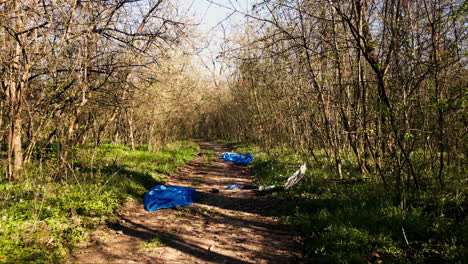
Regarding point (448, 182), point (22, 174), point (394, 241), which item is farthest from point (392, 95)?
point (22, 174)

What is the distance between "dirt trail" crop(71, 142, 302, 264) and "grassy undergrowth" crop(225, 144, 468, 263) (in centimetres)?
41

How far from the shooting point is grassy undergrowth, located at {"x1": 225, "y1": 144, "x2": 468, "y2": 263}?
3.44 meters

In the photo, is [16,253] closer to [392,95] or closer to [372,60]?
[372,60]

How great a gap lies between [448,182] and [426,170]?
3.00 feet

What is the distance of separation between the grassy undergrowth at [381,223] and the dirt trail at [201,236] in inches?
16.2

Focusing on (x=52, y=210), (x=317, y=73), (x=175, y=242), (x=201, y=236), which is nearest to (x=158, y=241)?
(x=175, y=242)

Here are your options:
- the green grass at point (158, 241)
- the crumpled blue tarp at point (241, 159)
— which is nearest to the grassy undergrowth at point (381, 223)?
the green grass at point (158, 241)

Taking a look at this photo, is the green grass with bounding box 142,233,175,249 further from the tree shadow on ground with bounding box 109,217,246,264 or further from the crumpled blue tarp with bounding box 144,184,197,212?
the crumpled blue tarp with bounding box 144,184,197,212

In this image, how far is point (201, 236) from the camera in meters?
4.62

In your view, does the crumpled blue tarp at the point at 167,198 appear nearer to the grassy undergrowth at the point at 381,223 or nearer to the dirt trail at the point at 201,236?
the dirt trail at the point at 201,236

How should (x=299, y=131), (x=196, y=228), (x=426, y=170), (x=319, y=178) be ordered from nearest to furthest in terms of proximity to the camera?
(x=196, y=228), (x=426, y=170), (x=319, y=178), (x=299, y=131)

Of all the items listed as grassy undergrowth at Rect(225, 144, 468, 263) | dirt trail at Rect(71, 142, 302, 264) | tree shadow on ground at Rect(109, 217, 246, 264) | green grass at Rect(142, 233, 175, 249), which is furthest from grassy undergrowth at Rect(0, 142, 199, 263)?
grassy undergrowth at Rect(225, 144, 468, 263)

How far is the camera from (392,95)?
509 centimetres

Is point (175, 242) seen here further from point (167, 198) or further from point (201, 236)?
point (167, 198)
